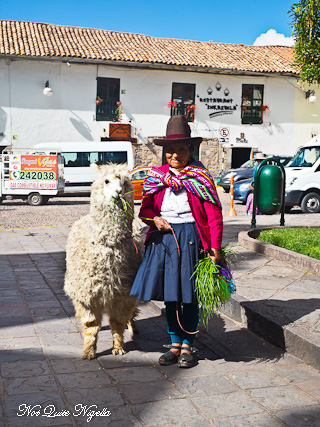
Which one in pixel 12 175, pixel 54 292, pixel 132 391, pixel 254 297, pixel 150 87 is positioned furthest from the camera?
pixel 150 87

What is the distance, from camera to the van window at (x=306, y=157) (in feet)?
52.2

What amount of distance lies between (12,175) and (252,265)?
557 inches

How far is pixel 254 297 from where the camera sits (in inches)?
217

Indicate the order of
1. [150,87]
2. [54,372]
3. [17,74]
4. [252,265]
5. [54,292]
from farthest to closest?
1. [150,87]
2. [17,74]
3. [252,265]
4. [54,292]
5. [54,372]

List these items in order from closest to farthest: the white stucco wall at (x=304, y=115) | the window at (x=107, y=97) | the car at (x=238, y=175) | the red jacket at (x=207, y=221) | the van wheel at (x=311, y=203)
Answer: the red jacket at (x=207, y=221) < the van wheel at (x=311, y=203) < the car at (x=238, y=175) < the window at (x=107, y=97) < the white stucco wall at (x=304, y=115)

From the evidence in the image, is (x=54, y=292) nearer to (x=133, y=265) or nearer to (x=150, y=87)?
(x=133, y=265)

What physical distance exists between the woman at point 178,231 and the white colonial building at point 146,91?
22.9 meters

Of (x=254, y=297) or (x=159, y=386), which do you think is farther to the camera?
(x=254, y=297)

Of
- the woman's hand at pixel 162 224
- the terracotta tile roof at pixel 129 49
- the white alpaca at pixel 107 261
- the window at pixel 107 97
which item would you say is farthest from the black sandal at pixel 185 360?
the window at pixel 107 97

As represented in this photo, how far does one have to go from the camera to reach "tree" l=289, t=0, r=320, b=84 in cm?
2036

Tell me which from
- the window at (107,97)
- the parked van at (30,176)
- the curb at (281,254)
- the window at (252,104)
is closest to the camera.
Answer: the curb at (281,254)

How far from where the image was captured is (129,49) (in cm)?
3005

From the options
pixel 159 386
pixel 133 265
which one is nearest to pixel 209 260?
pixel 133 265

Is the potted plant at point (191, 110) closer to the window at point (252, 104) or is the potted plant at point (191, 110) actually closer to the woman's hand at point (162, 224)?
the window at point (252, 104)
